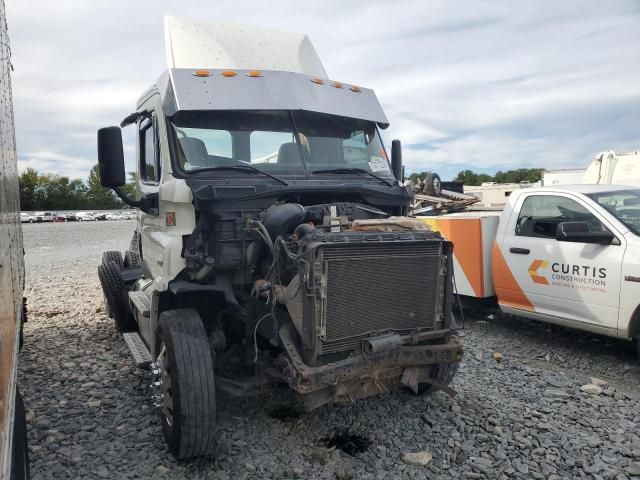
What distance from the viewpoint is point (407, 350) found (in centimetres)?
351

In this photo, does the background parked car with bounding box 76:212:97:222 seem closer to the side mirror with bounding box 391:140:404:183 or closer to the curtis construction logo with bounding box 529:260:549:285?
the side mirror with bounding box 391:140:404:183

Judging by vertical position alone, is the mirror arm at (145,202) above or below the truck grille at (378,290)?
above

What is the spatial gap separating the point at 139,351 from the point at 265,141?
221 cm

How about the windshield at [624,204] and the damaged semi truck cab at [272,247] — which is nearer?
the damaged semi truck cab at [272,247]

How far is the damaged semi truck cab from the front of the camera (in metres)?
3.34

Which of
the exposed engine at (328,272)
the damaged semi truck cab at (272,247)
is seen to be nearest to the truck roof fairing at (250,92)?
the damaged semi truck cab at (272,247)

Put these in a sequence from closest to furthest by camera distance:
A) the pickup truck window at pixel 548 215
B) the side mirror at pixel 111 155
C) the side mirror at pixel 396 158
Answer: the side mirror at pixel 111 155, the side mirror at pixel 396 158, the pickup truck window at pixel 548 215

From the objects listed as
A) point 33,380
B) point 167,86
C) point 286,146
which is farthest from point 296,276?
point 33,380

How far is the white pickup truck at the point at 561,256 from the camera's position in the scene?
16.3 feet

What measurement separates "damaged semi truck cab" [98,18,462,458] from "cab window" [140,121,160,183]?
2cm

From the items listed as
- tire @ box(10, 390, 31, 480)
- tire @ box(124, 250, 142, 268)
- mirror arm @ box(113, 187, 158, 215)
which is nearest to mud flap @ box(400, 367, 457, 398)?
tire @ box(10, 390, 31, 480)

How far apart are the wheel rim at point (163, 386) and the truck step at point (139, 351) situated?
37cm

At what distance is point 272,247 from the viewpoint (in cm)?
354

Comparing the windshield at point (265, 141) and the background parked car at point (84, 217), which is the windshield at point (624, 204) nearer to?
the windshield at point (265, 141)
